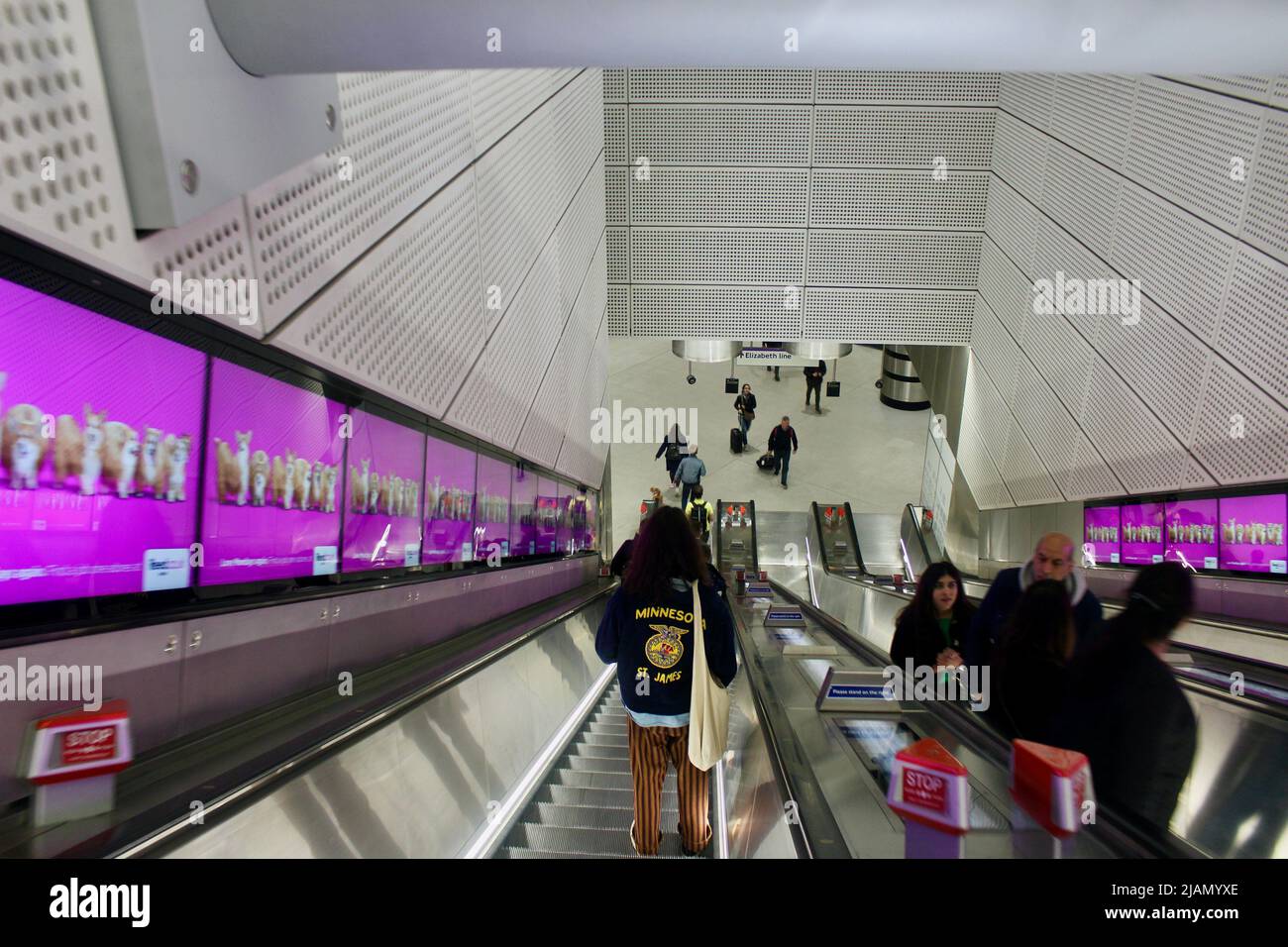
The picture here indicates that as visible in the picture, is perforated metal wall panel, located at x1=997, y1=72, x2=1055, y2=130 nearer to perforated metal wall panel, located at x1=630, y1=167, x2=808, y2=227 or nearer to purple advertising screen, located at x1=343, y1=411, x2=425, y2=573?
perforated metal wall panel, located at x1=630, y1=167, x2=808, y2=227

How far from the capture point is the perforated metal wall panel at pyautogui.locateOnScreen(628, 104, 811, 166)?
42.9 ft

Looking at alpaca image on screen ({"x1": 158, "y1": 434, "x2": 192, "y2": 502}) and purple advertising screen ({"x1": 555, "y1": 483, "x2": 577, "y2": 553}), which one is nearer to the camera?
alpaca image on screen ({"x1": 158, "y1": 434, "x2": 192, "y2": 502})

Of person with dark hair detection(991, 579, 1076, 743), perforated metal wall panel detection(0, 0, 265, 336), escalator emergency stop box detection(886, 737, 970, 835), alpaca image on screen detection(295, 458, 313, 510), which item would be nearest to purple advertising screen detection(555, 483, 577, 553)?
alpaca image on screen detection(295, 458, 313, 510)

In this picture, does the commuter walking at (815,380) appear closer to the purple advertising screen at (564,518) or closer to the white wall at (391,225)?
the purple advertising screen at (564,518)

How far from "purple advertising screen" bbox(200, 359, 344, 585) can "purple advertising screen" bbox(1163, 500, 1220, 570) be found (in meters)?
7.27

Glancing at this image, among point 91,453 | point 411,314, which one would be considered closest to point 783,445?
point 411,314

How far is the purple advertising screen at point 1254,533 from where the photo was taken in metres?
6.09

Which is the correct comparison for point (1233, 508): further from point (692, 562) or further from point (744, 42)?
point (744, 42)

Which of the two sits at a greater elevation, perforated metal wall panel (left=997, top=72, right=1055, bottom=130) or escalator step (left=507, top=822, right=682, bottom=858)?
perforated metal wall panel (left=997, top=72, right=1055, bottom=130)

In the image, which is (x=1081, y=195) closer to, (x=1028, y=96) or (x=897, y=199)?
(x=1028, y=96)

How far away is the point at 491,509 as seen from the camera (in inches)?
279

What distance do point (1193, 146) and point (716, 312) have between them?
7817mm

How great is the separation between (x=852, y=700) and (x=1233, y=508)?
511cm
